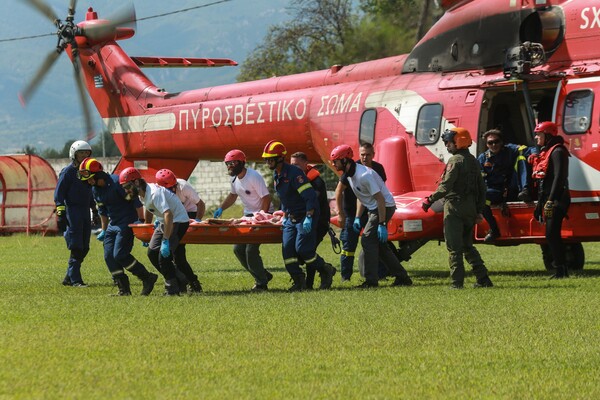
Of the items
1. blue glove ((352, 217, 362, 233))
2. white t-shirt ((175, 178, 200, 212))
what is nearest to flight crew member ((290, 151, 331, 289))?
blue glove ((352, 217, 362, 233))

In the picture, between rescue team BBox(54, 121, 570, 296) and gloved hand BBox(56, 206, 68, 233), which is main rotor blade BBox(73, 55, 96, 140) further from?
rescue team BBox(54, 121, 570, 296)

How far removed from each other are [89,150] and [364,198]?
13.9 ft

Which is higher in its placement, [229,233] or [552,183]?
[552,183]

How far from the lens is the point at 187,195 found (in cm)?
1548

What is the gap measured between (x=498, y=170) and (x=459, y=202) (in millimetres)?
2469

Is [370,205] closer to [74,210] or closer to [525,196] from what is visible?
[525,196]

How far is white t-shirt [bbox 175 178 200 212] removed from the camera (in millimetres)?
15383

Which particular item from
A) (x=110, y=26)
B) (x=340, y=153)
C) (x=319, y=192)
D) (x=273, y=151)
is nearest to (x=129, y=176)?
(x=273, y=151)

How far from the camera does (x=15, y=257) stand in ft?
78.9

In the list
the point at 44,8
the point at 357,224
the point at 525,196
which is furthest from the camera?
the point at 44,8

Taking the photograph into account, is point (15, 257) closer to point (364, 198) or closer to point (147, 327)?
point (364, 198)

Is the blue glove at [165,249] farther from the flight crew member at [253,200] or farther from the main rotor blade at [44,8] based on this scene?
the main rotor blade at [44,8]

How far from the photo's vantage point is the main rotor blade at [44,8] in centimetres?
2564

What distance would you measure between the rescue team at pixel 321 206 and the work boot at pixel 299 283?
0.01m
